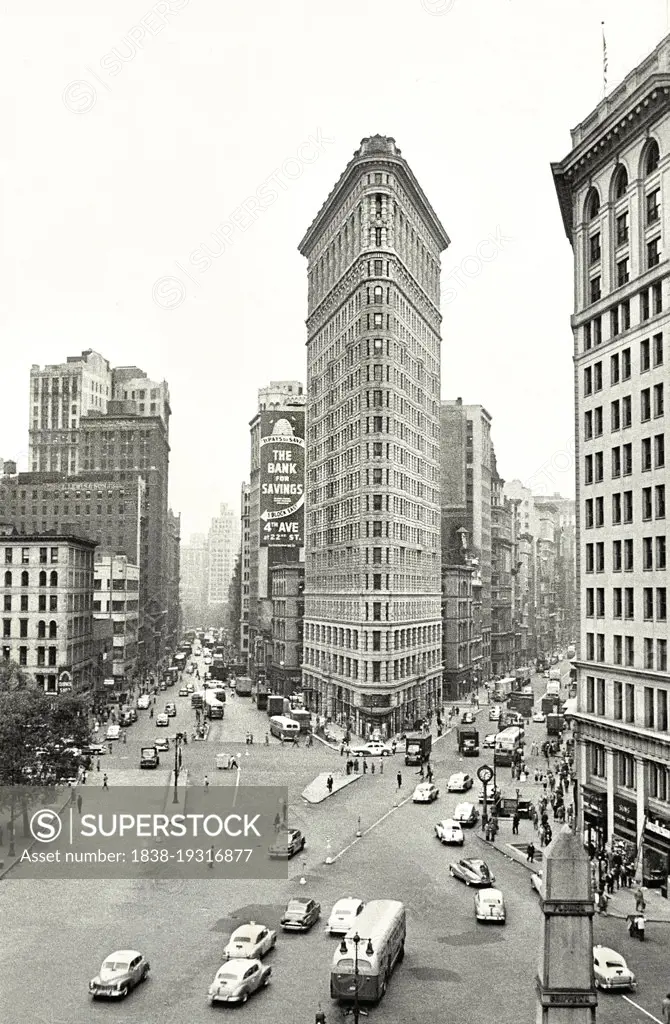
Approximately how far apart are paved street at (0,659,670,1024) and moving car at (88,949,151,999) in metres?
0.37

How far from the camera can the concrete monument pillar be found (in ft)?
65.7

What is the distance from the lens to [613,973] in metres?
31.7

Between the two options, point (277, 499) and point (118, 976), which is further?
point (277, 499)

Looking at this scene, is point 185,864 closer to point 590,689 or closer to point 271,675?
point 590,689

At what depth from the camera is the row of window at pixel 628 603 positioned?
48.9 metres

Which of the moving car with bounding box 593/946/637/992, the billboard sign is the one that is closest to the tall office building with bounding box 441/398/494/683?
the billboard sign

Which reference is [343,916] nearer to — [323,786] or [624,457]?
[624,457]

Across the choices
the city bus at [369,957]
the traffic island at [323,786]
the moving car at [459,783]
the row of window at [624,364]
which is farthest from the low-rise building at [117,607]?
the city bus at [369,957]

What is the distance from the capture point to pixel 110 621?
13375cm

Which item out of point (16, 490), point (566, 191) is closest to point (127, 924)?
point (566, 191)

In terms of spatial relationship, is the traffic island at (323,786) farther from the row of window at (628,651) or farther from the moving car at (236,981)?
the moving car at (236,981)

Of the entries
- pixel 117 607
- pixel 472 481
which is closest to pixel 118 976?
pixel 117 607

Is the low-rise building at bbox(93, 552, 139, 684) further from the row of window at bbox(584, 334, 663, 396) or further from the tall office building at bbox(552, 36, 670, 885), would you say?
the row of window at bbox(584, 334, 663, 396)

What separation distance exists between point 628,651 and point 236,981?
1146 inches
